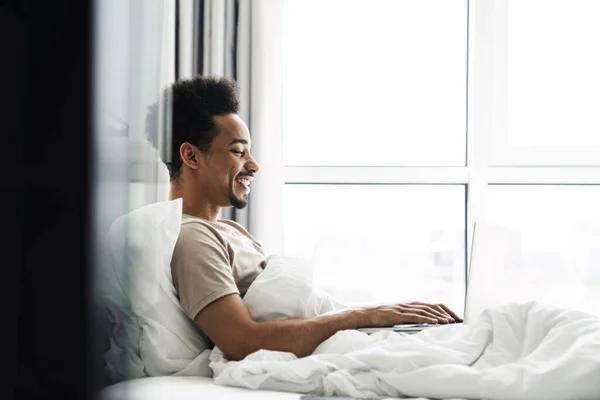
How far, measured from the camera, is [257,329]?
1111mm

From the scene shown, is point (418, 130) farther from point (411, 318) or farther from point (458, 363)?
point (458, 363)

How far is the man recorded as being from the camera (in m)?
1.11

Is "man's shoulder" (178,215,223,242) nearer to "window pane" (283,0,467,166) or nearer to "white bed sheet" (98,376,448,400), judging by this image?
"white bed sheet" (98,376,448,400)

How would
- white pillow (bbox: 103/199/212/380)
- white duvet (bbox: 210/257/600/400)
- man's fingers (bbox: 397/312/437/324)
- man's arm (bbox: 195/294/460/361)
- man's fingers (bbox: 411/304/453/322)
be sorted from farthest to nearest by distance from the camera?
man's fingers (bbox: 411/304/453/322) → man's fingers (bbox: 397/312/437/324) → man's arm (bbox: 195/294/460/361) → white duvet (bbox: 210/257/600/400) → white pillow (bbox: 103/199/212/380)

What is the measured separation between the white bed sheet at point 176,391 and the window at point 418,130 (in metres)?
1.57

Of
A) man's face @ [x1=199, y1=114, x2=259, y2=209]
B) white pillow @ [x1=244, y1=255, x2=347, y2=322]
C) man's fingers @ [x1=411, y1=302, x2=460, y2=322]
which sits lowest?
man's fingers @ [x1=411, y1=302, x2=460, y2=322]

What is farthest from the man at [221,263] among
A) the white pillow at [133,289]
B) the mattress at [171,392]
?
the white pillow at [133,289]

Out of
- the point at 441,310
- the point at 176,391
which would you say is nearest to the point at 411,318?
the point at 441,310

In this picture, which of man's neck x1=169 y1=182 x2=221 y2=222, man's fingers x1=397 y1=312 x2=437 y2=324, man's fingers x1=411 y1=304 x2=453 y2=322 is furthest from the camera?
man's neck x1=169 y1=182 x2=221 y2=222

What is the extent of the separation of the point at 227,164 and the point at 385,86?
1275mm

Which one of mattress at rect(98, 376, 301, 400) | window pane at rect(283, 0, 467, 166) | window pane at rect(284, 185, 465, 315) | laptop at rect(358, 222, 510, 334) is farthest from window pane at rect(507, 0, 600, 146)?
mattress at rect(98, 376, 301, 400)

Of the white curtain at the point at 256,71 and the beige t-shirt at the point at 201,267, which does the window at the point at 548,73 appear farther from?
the beige t-shirt at the point at 201,267

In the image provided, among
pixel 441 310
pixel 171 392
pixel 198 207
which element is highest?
pixel 198 207

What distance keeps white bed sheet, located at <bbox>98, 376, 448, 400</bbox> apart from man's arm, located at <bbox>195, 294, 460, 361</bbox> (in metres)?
0.08
